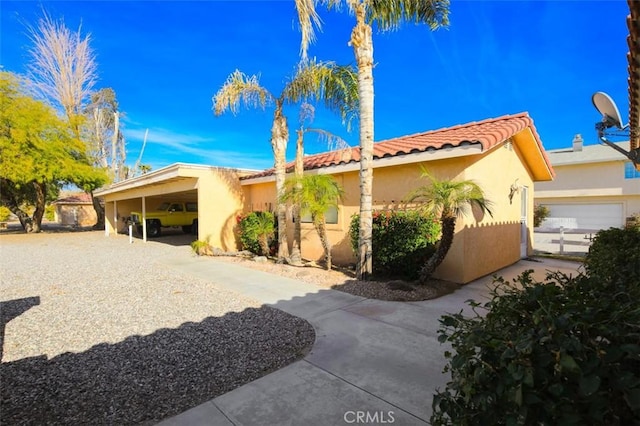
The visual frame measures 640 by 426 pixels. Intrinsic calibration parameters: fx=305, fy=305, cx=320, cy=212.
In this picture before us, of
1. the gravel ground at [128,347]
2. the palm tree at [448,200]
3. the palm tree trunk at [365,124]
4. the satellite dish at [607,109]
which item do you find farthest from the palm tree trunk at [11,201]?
the satellite dish at [607,109]

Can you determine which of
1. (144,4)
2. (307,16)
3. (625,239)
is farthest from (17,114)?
(625,239)

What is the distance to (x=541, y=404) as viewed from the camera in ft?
3.54

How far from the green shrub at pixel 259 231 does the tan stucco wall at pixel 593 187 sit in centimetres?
2357

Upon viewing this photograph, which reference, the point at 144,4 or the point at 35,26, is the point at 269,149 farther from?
the point at 35,26

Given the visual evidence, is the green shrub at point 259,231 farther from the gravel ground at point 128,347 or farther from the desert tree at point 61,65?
the desert tree at point 61,65

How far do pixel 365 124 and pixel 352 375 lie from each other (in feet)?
17.4

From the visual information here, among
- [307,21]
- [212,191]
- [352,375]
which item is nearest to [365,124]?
[307,21]

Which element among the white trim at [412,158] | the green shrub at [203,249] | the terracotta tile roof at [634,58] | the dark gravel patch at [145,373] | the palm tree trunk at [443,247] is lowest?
the dark gravel patch at [145,373]

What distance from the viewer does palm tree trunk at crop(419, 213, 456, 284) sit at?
19.9 ft

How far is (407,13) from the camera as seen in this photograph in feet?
23.1

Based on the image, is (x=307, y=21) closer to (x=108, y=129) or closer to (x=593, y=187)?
(x=593, y=187)

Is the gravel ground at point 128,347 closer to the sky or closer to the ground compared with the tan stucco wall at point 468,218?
closer to the ground

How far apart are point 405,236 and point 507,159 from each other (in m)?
4.46

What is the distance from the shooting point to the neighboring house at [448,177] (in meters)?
7.14
